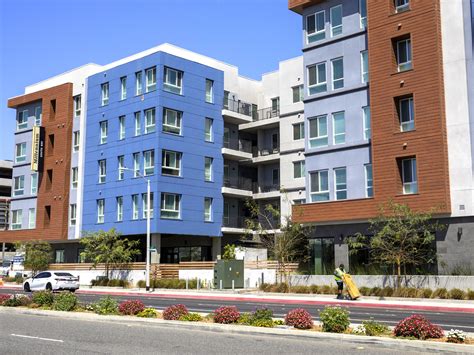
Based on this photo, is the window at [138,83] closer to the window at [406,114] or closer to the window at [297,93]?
the window at [297,93]

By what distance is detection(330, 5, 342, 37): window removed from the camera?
39.5 m

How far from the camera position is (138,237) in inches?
2089

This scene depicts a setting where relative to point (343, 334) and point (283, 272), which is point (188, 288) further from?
point (343, 334)

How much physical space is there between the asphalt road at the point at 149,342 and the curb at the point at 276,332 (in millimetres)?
117

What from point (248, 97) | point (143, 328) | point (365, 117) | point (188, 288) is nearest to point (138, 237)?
point (188, 288)

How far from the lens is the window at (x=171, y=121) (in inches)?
1949

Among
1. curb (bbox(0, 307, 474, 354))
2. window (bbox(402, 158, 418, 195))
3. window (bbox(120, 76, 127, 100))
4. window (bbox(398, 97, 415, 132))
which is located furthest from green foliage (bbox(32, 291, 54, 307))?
window (bbox(120, 76, 127, 100))

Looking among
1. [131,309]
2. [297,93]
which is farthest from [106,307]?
[297,93]

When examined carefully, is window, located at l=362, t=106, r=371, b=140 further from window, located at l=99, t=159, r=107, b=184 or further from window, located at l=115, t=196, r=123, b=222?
window, located at l=99, t=159, r=107, b=184

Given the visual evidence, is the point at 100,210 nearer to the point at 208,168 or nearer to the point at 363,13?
the point at 208,168

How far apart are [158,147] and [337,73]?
53.5 ft

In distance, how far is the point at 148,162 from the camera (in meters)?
49.3

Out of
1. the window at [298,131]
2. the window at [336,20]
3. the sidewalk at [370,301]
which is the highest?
the window at [336,20]

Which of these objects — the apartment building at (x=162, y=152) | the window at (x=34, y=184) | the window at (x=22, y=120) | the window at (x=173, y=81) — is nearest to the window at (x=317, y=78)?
the apartment building at (x=162, y=152)
